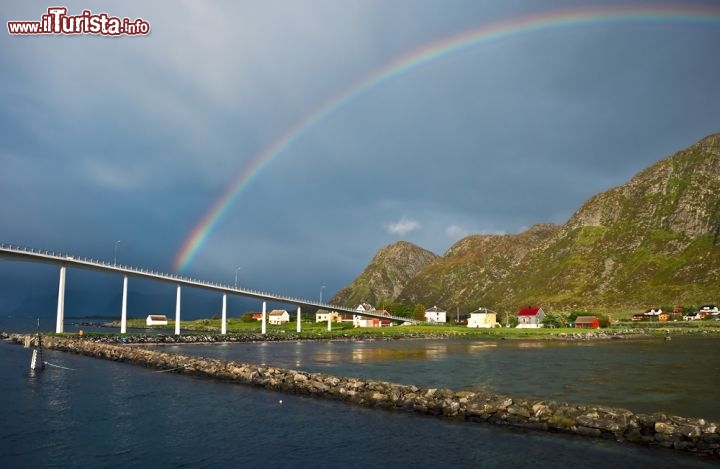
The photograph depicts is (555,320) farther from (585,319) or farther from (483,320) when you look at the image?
(483,320)

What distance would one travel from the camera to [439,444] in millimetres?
22922

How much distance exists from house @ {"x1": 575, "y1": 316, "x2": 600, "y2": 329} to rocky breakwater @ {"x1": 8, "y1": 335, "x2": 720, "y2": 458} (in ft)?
506

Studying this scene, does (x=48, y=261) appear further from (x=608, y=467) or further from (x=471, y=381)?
(x=608, y=467)

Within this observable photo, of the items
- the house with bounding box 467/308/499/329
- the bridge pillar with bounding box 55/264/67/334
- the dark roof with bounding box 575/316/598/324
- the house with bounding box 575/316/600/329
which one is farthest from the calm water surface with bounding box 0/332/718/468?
the house with bounding box 467/308/499/329

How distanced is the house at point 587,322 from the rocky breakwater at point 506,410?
154m

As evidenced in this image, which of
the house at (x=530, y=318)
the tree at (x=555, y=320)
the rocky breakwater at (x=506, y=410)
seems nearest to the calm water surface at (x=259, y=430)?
the rocky breakwater at (x=506, y=410)

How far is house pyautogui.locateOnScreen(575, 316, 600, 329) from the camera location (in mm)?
169625

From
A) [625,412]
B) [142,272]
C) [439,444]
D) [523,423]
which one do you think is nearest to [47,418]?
[439,444]

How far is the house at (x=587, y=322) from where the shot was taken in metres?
170

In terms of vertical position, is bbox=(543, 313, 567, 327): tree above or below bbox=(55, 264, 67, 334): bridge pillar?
below

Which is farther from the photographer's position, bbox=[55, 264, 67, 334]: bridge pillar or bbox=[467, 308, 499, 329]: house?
bbox=[467, 308, 499, 329]: house

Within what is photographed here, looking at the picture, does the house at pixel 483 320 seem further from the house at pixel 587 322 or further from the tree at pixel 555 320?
the house at pixel 587 322

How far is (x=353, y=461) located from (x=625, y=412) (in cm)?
1396

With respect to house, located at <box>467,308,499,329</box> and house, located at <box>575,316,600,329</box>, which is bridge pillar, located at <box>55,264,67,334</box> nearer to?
house, located at <box>467,308,499,329</box>
